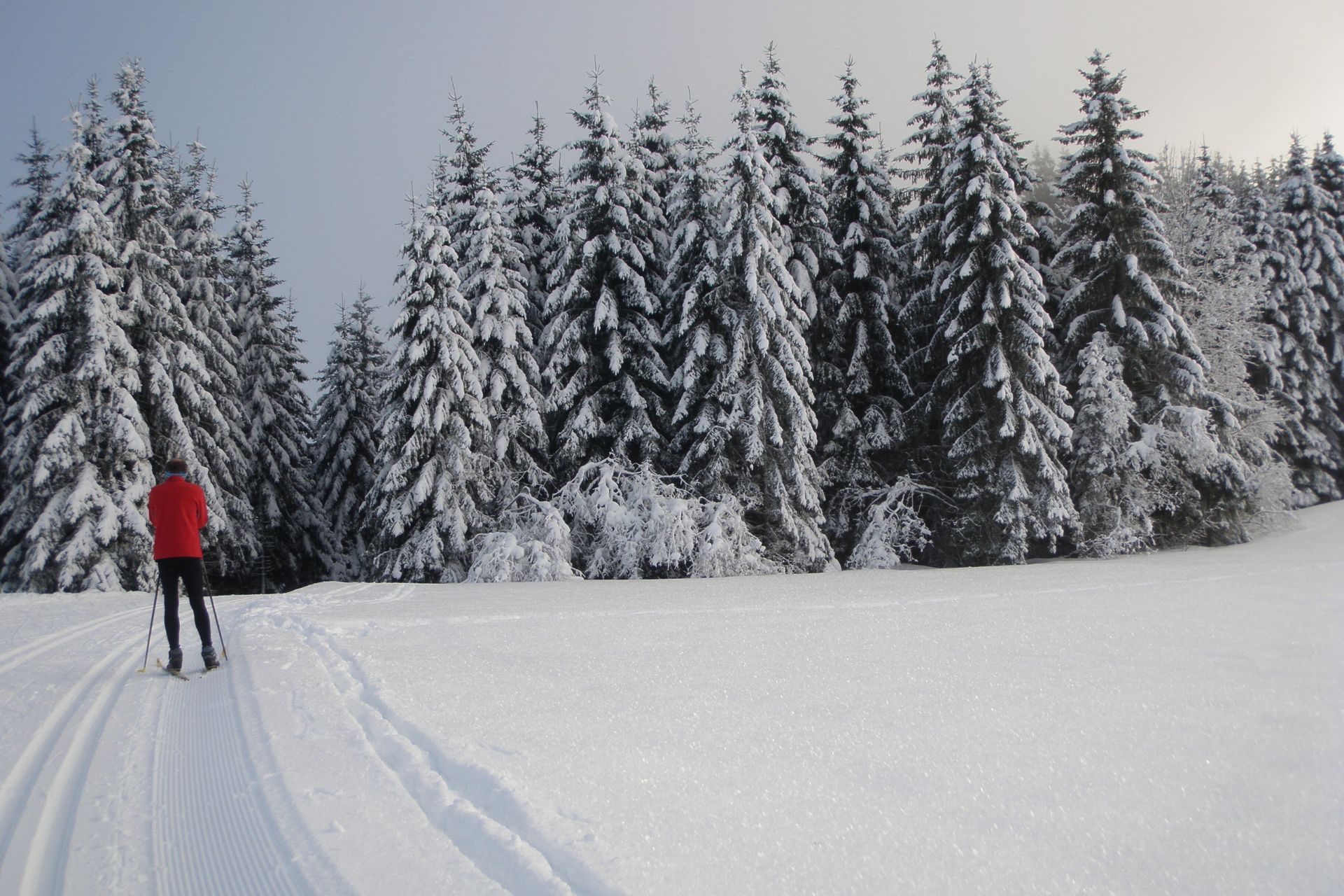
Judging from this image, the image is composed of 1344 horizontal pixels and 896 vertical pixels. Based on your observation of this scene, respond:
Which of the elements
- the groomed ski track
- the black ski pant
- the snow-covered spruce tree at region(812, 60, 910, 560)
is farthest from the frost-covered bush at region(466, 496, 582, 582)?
the groomed ski track

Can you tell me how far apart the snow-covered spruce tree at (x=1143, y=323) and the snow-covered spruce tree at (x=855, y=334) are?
16.5 ft

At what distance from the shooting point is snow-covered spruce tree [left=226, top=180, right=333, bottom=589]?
81.4 feet

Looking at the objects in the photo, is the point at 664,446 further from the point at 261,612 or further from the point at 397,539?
the point at 261,612

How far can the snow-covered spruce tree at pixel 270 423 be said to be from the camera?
81.4ft

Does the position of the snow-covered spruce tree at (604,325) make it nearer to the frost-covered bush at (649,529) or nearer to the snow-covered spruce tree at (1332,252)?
the frost-covered bush at (649,529)

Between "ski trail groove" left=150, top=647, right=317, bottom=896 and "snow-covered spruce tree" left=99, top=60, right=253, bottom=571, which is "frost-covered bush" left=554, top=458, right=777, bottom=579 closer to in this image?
"snow-covered spruce tree" left=99, top=60, right=253, bottom=571

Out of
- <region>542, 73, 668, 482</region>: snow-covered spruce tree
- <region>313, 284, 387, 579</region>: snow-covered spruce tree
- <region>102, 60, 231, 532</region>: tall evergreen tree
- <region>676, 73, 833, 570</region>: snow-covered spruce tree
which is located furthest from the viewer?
<region>313, 284, 387, 579</region>: snow-covered spruce tree

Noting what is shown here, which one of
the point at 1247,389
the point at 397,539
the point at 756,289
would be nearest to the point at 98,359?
the point at 397,539

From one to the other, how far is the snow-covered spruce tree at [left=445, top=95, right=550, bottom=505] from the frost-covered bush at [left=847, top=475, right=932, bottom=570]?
916 cm

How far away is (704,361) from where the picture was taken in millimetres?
19188

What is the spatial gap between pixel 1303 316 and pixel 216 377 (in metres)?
40.7

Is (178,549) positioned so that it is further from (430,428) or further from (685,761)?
(430,428)

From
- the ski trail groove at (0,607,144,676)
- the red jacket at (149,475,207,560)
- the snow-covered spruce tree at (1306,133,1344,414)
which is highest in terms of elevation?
the snow-covered spruce tree at (1306,133,1344,414)

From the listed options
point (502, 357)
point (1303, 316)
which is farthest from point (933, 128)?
point (1303, 316)
